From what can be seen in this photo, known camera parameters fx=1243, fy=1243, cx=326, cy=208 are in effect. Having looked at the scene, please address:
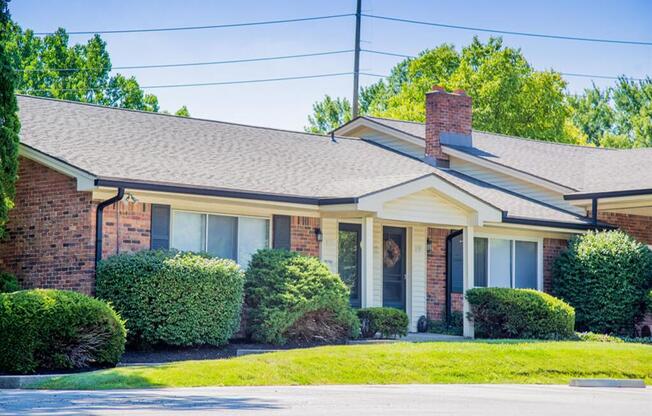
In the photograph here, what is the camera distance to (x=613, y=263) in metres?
27.6

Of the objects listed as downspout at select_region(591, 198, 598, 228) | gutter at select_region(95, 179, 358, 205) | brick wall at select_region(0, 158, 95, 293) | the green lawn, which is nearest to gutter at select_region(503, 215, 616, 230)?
downspout at select_region(591, 198, 598, 228)

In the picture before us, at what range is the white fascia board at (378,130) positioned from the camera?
105 ft

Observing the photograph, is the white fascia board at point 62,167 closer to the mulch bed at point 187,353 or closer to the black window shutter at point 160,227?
the black window shutter at point 160,227

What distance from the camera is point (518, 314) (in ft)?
84.7

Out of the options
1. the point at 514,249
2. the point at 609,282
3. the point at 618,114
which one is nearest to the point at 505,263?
the point at 514,249

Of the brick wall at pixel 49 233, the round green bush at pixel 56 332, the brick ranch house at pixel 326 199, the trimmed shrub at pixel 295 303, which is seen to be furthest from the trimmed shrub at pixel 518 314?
the round green bush at pixel 56 332

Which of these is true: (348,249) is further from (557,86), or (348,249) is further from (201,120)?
(557,86)

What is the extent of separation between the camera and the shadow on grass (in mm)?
12680

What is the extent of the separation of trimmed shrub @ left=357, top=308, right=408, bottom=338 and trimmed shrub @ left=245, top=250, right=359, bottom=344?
804 mm

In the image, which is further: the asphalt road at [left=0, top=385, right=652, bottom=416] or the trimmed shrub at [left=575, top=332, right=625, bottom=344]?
the trimmed shrub at [left=575, top=332, right=625, bottom=344]

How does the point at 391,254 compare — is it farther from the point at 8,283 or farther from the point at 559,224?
the point at 8,283

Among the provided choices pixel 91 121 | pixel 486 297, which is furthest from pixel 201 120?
pixel 486 297

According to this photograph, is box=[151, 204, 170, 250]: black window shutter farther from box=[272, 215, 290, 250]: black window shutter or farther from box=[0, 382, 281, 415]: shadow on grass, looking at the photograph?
box=[0, 382, 281, 415]: shadow on grass

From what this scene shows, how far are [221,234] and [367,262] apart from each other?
9.79 feet
